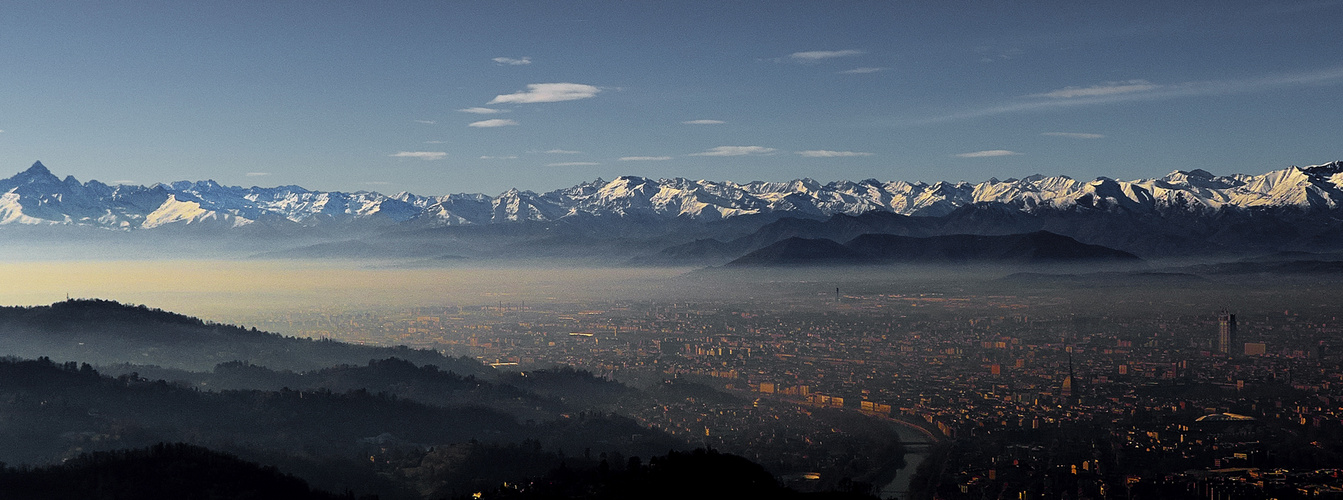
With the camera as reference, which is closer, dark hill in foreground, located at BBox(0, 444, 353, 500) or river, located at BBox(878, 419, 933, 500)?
dark hill in foreground, located at BBox(0, 444, 353, 500)

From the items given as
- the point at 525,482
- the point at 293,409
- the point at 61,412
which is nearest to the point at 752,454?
the point at 525,482

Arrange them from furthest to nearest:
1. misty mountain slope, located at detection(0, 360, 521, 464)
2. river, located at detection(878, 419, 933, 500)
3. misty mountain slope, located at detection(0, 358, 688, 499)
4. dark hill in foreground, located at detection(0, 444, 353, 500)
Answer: misty mountain slope, located at detection(0, 360, 521, 464) → misty mountain slope, located at detection(0, 358, 688, 499) → river, located at detection(878, 419, 933, 500) → dark hill in foreground, located at detection(0, 444, 353, 500)

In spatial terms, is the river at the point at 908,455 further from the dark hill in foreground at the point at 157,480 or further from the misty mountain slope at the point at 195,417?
the dark hill in foreground at the point at 157,480

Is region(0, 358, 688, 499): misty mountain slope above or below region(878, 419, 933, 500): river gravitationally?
above

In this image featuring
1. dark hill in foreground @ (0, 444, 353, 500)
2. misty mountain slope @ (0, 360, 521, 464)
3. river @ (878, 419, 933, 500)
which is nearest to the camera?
dark hill in foreground @ (0, 444, 353, 500)

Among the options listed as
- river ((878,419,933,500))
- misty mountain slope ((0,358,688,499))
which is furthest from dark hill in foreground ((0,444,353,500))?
river ((878,419,933,500))

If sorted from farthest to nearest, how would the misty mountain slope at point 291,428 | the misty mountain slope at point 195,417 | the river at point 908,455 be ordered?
the misty mountain slope at point 195,417, the misty mountain slope at point 291,428, the river at point 908,455

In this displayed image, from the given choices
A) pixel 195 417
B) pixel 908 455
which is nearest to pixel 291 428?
pixel 195 417

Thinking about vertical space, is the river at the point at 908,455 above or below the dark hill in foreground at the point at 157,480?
below

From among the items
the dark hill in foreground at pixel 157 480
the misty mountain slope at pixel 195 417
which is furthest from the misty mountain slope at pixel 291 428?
the dark hill in foreground at pixel 157 480

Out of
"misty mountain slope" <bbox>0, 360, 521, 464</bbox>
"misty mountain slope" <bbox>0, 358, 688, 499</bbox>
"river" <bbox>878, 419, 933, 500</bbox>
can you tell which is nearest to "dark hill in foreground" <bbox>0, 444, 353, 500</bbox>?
"misty mountain slope" <bbox>0, 358, 688, 499</bbox>

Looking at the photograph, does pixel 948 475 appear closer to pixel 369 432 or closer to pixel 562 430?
pixel 562 430

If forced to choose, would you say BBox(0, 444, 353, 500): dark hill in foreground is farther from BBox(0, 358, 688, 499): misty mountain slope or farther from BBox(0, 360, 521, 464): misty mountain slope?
BBox(0, 360, 521, 464): misty mountain slope

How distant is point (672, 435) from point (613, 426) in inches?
370
